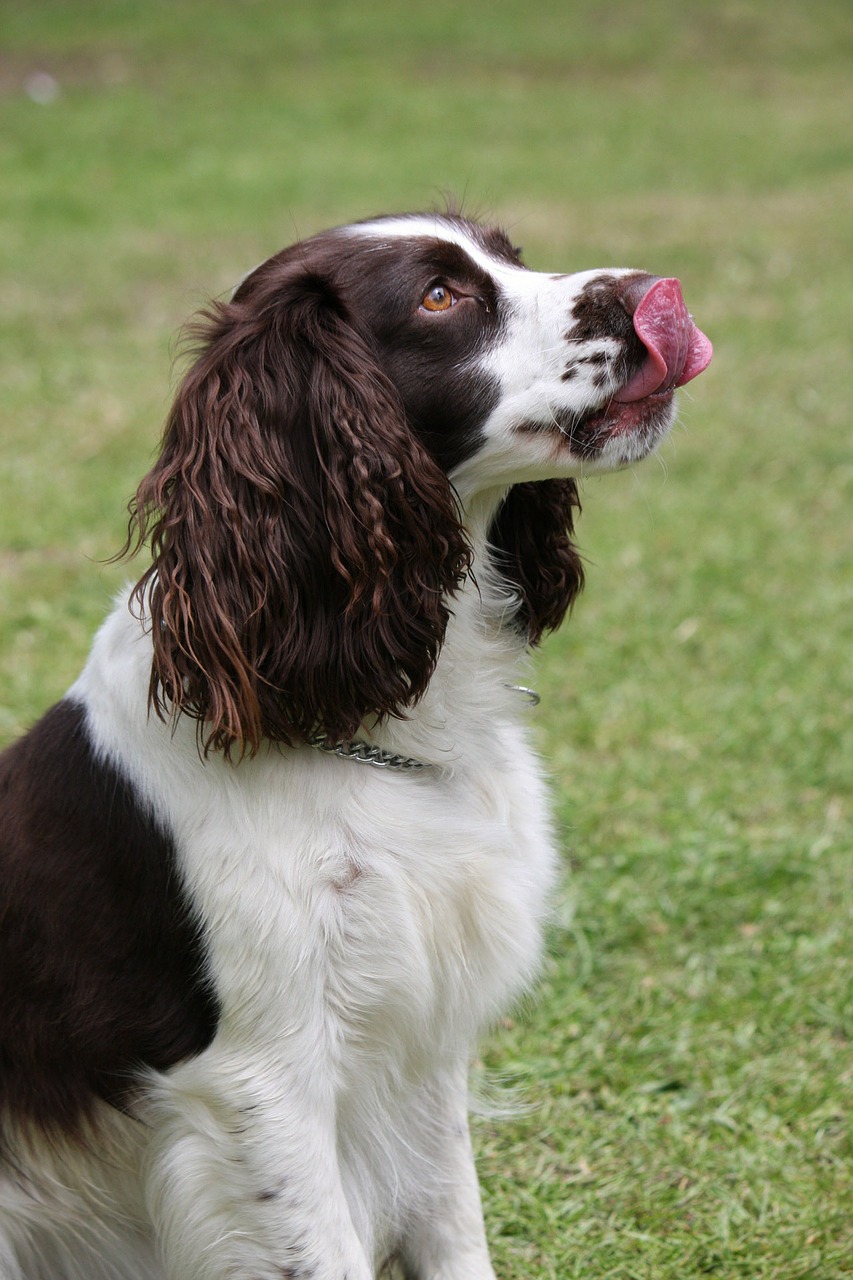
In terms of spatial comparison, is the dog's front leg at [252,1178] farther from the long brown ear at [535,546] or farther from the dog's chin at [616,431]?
the dog's chin at [616,431]

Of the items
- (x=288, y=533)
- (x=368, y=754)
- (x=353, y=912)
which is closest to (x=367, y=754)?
(x=368, y=754)

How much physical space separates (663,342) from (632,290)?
114 mm

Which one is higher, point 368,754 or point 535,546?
point 535,546

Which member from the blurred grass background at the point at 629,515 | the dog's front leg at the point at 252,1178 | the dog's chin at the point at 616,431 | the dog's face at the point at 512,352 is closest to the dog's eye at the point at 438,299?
the dog's face at the point at 512,352

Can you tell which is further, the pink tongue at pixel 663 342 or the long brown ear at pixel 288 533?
the pink tongue at pixel 663 342

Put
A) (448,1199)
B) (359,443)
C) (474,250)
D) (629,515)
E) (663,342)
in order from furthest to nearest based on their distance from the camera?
(629,515) < (448,1199) < (474,250) < (663,342) < (359,443)

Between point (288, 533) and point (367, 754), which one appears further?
point (367, 754)

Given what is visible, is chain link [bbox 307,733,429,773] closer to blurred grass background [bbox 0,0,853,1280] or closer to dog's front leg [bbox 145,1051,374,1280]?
dog's front leg [bbox 145,1051,374,1280]

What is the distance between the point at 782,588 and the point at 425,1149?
3.95 m

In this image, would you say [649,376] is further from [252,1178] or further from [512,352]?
[252,1178]

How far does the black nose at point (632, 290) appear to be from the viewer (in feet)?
8.91

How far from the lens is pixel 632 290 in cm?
273

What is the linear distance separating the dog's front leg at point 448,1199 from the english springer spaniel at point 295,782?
16 cm

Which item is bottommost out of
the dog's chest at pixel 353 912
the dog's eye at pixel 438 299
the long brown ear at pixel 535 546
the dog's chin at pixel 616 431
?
the dog's chest at pixel 353 912
